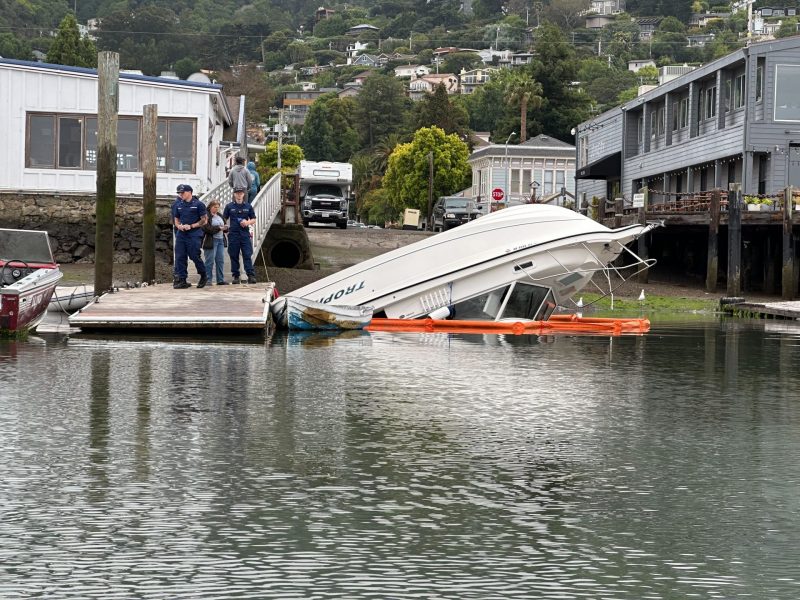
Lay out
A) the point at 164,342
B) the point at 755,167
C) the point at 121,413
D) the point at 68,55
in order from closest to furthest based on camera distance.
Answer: the point at 121,413, the point at 164,342, the point at 755,167, the point at 68,55

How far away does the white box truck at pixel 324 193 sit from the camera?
2333 inches

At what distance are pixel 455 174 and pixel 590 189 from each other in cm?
2999

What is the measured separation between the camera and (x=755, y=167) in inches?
1849

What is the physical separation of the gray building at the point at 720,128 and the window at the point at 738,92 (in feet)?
0.11

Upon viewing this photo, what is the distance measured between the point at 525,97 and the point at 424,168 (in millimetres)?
23488

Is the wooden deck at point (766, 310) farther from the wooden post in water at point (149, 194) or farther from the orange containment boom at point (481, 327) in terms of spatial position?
the wooden post in water at point (149, 194)

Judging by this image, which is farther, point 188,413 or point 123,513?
point 188,413

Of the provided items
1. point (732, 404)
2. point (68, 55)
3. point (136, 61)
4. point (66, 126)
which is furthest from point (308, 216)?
point (136, 61)

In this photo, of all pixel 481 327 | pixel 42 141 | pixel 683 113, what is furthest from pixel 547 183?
pixel 481 327

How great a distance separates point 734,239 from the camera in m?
38.7

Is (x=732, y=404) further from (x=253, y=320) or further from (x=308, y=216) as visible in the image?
(x=308, y=216)

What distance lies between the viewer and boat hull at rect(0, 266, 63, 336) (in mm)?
20438

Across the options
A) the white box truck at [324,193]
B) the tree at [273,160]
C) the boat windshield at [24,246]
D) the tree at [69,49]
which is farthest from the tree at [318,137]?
the boat windshield at [24,246]

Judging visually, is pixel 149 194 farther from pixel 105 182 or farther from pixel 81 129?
pixel 81 129
